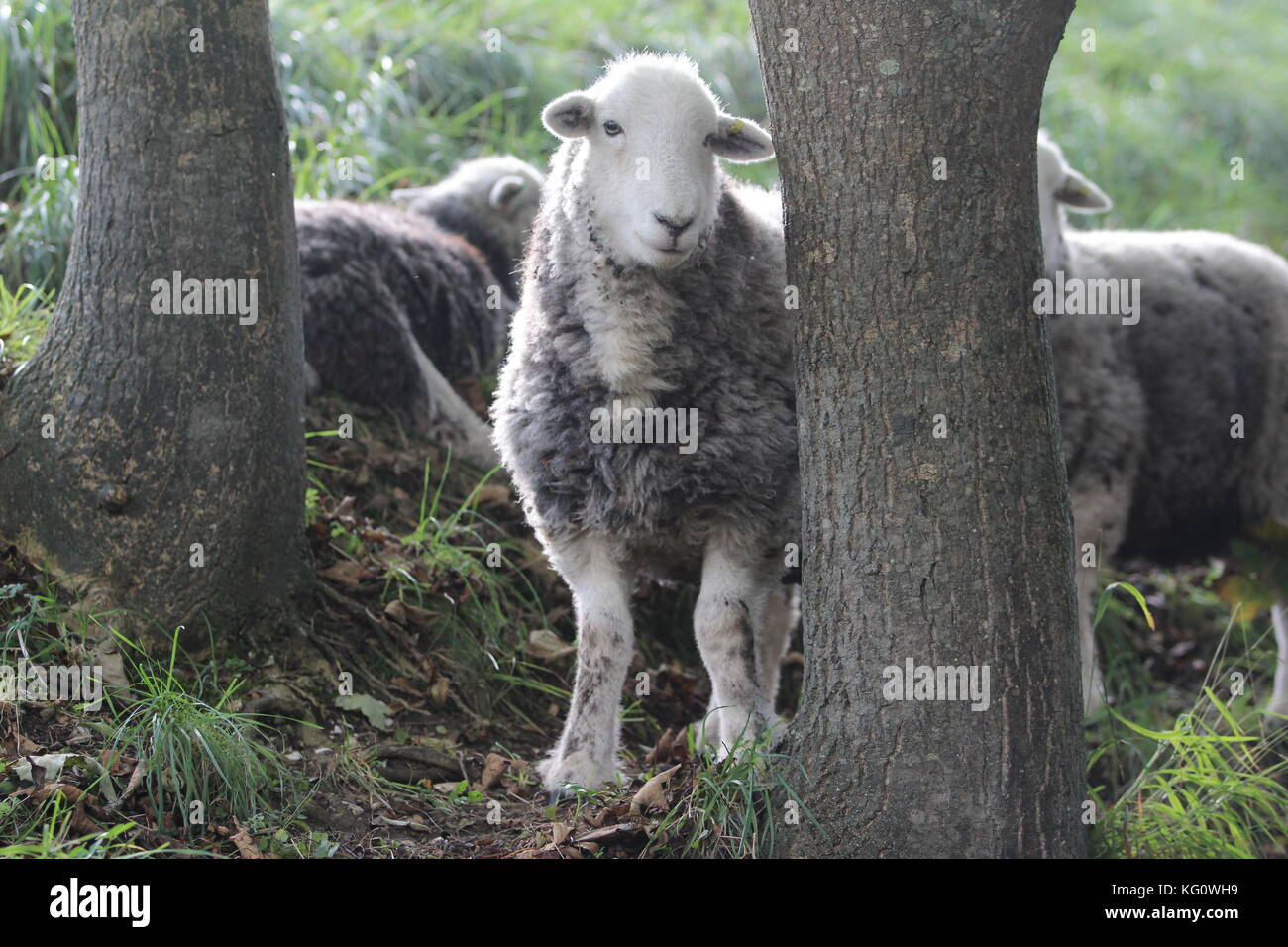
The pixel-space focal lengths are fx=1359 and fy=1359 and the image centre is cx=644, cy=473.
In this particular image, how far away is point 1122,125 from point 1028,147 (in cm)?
786

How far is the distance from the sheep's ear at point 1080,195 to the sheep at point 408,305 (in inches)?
98.0

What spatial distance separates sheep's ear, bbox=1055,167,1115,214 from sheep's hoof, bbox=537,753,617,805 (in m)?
3.39

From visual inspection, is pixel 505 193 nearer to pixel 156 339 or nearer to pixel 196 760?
pixel 156 339

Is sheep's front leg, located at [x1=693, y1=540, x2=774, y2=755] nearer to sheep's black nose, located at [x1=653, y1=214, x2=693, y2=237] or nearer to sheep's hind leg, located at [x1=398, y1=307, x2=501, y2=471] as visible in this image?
sheep's black nose, located at [x1=653, y1=214, x2=693, y2=237]

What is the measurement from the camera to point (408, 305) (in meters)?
5.76

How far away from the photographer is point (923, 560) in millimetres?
3062

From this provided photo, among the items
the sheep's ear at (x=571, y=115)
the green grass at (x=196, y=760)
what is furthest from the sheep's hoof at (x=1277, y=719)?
the green grass at (x=196, y=760)

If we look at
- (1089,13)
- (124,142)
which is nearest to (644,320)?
(124,142)

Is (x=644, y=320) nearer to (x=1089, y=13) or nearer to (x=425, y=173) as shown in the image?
(x=425, y=173)

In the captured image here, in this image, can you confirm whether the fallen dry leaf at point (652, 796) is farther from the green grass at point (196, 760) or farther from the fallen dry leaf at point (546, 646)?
the fallen dry leaf at point (546, 646)

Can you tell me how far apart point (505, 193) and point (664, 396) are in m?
3.13

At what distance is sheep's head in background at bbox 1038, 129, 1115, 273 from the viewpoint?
17.8 feet

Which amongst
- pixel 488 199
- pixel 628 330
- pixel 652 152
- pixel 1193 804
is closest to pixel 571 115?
pixel 652 152

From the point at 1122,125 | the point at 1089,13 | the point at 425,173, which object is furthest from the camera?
the point at 1089,13
